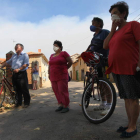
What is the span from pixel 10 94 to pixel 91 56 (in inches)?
112

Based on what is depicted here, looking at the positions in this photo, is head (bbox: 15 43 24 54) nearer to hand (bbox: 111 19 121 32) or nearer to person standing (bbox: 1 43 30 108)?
person standing (bbox: 1 43 30 108)

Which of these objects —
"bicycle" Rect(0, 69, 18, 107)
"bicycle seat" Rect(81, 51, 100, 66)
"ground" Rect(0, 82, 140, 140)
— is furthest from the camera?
"bicycle" Rect(0, 69, 18, 107)

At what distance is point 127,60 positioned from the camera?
2.06 metres

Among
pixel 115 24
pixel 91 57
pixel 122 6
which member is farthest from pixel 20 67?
pixel 122 6

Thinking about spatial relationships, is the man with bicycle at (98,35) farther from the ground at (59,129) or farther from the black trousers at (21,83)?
the black trousers at (21,83)

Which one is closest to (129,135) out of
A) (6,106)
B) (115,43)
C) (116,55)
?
(116,55)

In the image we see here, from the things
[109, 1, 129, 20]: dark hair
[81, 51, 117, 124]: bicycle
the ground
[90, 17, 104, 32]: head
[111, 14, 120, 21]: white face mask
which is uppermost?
[90, 17, 104, 32]: head

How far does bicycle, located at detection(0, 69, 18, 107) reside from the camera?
4.29 metres

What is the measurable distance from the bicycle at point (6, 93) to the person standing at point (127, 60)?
3.26 m

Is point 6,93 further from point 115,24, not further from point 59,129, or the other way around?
point 115,24

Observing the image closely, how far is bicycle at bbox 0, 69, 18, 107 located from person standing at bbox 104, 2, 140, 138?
326 cm

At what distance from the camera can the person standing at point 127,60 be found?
203 cm

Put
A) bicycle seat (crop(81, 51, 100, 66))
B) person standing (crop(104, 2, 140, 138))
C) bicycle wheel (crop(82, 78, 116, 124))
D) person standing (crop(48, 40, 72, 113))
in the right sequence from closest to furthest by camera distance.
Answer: person standing (crop(104, 2, 140, 138)) → bicycle wheel (crop(82, 78, 116, 124)) → bicycle seat (crop(81, 51, 100, 66)) → person standing (crop(48, 40, 72, 113))

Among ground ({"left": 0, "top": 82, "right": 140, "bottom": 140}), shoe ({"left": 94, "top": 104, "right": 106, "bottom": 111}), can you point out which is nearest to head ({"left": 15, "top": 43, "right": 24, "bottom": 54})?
ground ({"left": 0, "top": 82, "right": 140, "bottom": 140})
